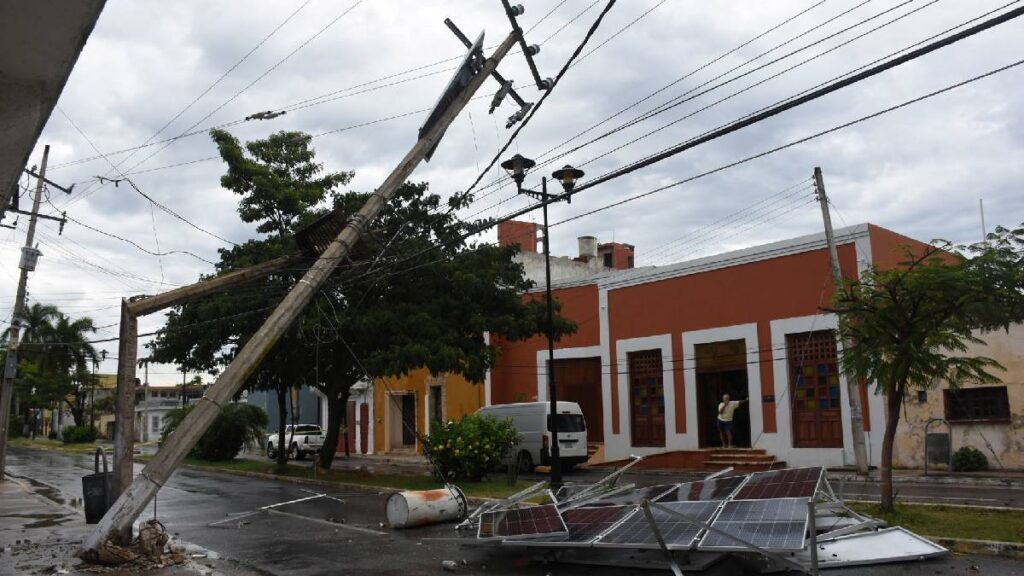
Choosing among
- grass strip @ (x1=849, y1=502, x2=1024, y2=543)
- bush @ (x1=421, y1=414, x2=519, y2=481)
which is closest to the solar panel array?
grass strip @ (x1=849, y1=502, x2=1024, y2=543)

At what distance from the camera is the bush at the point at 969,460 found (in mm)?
19422

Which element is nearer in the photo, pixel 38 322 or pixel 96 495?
pixel 96 495

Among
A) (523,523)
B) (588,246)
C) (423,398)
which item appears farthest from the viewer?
(588,246)

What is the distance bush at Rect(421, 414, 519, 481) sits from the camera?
20.0m

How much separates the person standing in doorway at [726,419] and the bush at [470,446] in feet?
20.1

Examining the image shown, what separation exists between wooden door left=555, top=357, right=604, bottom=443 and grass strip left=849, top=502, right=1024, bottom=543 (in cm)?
1563

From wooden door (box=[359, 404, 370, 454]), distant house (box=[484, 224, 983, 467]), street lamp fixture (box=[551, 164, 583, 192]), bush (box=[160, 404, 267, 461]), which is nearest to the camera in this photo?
street lamp fixture (box=[551, 164, 583, 192])

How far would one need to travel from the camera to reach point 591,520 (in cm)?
959

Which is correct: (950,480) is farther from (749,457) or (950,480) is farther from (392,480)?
(392,480)

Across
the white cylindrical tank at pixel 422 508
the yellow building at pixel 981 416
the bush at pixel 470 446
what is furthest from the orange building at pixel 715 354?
the white cylindrical tank at pixel 422 508

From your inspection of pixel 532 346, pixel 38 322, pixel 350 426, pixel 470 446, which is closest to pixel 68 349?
pixel 38 322

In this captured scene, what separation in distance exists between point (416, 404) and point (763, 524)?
27.4m

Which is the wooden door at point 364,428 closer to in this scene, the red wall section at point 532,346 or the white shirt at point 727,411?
the red wall section at point 532,346

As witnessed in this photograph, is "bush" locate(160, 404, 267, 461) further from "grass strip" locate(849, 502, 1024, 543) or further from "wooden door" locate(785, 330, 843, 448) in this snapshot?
"grass strip" locate(849, 502, 1024, 543)
